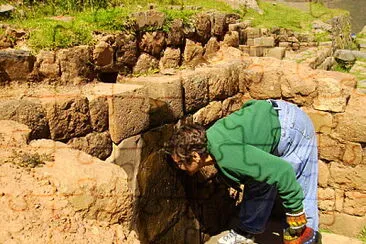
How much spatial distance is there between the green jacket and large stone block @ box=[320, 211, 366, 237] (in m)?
1.72

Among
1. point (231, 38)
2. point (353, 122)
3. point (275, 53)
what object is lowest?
point (353, 122)

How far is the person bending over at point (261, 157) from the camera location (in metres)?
3.14

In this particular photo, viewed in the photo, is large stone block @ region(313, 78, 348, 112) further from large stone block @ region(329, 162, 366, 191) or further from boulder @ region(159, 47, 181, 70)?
boulder @ region(159, 47, 181, 70)

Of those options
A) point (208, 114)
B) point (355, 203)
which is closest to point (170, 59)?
point (208, 114)

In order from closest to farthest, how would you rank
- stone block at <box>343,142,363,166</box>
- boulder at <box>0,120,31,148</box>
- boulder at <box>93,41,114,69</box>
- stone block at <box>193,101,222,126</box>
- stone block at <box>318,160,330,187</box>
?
1. boulder at <box>0,120,31,148</box>
2. boulder at <box>93,41,114,69</box>
3. stone block at <box>193,101,222,126</box>
4. stone block at <box>343,142,363,166</box>
5. stone block at <box>318,160,330,187</box>

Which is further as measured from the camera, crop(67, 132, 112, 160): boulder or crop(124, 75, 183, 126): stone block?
crop(124, 75, 183, 126): stone block

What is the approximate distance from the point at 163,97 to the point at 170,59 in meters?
0.89

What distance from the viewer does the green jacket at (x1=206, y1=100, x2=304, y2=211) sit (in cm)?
311

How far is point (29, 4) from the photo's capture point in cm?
449

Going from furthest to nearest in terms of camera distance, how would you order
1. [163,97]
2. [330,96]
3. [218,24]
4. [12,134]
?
[218,24] < [330,96] < [163,97] < [12,134]

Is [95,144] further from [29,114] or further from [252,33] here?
[252,33]

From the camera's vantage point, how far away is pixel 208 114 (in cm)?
A: 461

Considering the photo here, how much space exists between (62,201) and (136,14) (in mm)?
2319

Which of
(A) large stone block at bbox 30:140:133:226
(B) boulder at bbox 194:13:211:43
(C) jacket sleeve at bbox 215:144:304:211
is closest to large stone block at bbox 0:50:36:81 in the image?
(A) large stone block at bbox 30:140:133:226
